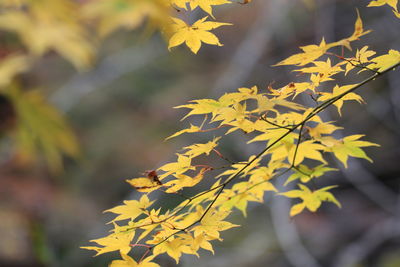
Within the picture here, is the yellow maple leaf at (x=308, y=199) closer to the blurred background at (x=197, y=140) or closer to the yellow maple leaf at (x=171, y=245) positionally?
the yellow maple leaf at (x=171, y=245)

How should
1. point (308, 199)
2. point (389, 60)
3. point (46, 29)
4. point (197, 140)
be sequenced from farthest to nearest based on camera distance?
point (197, 140), point (46, 29), point (308, 199), point (389, 60)

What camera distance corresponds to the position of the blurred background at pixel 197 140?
233 cm

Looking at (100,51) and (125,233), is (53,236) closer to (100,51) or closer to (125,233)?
(100,51)

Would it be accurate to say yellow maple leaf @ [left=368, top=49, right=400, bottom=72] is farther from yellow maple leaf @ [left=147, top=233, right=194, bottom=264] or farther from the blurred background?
the blurred background

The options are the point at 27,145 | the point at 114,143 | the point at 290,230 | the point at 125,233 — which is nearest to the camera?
→ the point at 125,233

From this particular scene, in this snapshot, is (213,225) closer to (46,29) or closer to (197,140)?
(46,29)

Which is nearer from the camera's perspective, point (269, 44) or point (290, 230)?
point (290, 230)

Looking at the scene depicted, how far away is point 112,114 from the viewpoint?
10.6 feet

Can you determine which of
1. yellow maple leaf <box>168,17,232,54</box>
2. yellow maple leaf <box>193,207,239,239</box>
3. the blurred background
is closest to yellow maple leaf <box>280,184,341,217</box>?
yellow maple leaf <box>193,207,239,239</box>

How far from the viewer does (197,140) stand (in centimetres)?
273

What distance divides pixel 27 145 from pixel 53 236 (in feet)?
1.95

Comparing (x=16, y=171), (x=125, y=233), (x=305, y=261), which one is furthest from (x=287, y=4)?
(x=125, y=233)

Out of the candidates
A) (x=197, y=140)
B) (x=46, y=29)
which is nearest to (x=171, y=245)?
(x=46, y=29)

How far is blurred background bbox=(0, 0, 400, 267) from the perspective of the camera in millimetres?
2334
